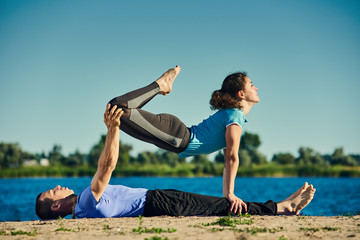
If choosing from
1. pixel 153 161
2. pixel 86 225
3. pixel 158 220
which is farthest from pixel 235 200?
pixel 153 161

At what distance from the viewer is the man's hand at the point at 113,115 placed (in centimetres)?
422

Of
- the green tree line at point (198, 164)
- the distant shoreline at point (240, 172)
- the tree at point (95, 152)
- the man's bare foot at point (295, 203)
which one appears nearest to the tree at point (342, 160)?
the green tree line at point (198, 164)

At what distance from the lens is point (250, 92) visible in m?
5.15

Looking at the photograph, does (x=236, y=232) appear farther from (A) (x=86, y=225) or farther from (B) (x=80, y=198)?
(B) (x=80, y=198)

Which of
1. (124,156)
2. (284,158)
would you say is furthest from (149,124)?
(124,156)

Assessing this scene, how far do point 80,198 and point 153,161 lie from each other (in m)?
53.7

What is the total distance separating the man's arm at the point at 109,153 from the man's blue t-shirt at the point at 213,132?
3.31 feet

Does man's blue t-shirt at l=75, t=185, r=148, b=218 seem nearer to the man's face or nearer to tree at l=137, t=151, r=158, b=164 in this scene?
the man's face

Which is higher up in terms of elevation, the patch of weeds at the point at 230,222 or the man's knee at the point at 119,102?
the man's knee at the point at 119,102

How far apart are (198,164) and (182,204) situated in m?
44.4

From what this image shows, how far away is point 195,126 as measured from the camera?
5.02 m

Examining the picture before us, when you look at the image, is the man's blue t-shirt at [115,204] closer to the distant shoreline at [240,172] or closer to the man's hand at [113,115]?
the man's hand at [113,115]

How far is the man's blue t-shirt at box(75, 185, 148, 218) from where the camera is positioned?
15.1ft

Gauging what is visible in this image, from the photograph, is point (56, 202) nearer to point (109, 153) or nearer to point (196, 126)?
point (109, 153)
